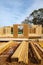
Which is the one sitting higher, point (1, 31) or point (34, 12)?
point (34, 12)

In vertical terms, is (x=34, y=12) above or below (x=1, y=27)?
above

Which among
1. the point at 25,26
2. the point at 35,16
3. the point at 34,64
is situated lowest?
the point at 34,64

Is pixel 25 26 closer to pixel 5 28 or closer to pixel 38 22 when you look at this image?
→ pixel 5 28

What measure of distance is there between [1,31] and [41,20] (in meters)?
19.4

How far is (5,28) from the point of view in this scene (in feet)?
83.9

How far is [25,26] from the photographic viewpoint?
45.9 feet

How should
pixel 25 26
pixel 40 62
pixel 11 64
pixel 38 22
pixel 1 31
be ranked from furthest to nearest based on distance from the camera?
pixel 38 22 → pixel 1 31 → pixel 25 26 → pixel 40 62 → pixel 11 64

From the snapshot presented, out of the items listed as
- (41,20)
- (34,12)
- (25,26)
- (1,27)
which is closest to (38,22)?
(41,20)

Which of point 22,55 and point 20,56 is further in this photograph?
point 22,55

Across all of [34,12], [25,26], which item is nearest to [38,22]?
[34,12]

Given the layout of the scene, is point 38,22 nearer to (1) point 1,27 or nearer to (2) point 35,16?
(2) point 35,16

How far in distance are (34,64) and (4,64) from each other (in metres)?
0.53

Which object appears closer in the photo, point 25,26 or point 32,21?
point 25,26

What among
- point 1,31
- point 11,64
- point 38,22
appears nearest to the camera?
point 11,64
